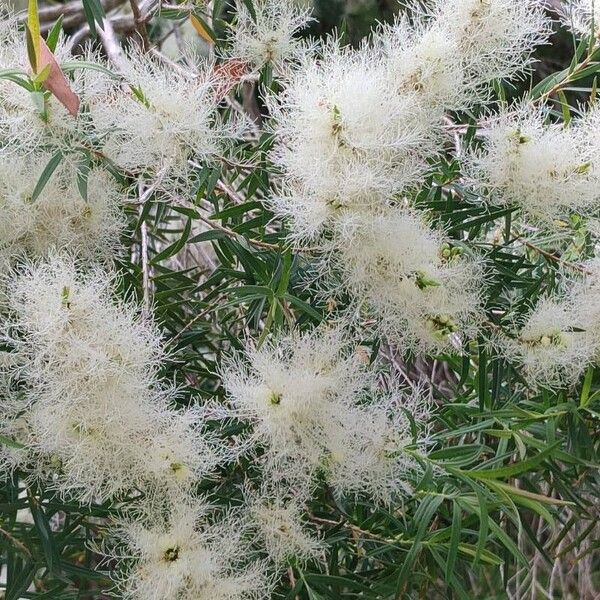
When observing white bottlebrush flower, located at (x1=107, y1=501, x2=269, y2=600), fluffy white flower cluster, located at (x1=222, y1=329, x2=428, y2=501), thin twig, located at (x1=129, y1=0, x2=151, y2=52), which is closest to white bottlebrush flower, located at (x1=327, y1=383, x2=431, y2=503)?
fluffy white flower cluster, located at (x1=222, y1=329, x2=428, y2=501)

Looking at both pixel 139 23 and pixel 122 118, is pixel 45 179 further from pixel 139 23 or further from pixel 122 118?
pixel 139 23

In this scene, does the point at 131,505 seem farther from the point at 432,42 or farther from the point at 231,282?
the point at 432,42

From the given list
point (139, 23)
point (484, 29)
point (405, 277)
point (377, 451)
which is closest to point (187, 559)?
point (377, 451)

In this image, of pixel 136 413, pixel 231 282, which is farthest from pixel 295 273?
pixel 136 413

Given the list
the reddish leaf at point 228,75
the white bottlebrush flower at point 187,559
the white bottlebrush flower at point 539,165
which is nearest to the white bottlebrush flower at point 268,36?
the reddish leaf at point 228,75

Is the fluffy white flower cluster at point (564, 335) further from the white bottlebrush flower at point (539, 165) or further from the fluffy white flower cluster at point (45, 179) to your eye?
the fluffy white flower cluster at point (45, 179)

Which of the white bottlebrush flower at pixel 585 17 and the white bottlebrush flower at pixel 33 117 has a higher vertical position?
the white bottlebrush flower at pixel 33 117
